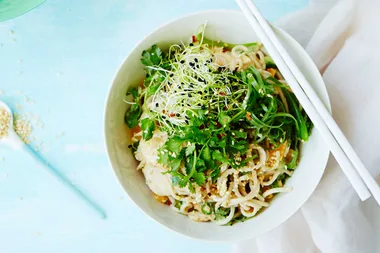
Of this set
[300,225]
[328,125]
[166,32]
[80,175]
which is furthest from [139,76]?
[300,225]

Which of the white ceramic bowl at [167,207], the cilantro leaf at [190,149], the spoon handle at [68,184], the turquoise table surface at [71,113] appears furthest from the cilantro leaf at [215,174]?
the spoon handle at [68,184]

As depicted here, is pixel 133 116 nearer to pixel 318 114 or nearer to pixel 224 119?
pixel 224 119

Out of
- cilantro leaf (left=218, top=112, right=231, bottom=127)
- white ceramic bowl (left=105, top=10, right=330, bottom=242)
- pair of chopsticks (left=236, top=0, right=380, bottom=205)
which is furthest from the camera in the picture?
white ceramic bowl (left=105, top=10, right=330, bottom=242)

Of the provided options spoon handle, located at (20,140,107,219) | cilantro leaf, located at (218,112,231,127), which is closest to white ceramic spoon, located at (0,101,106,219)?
spoon handle, located at (20,140,107,219)

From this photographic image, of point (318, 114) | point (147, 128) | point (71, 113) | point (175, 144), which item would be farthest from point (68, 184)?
point (318, 114)

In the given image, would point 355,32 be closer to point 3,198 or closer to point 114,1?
point 114,1

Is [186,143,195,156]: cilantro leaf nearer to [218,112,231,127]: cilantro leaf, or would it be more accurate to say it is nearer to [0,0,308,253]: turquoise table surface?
[218,112,231,127]: cilantro leaf
